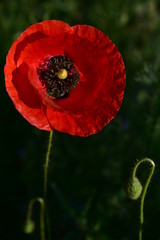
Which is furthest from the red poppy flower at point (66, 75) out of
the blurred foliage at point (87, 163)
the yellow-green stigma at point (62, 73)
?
the blurred foliage at point (87, 163)

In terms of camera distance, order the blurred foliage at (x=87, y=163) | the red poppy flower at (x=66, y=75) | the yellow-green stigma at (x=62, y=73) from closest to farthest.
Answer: the red poppy flower at (x=66, y=75), the yellow-green stigma at (x=62, y=73), the blurred foliage at (x=87, y=163)

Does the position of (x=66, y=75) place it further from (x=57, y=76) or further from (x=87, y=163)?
(x=87, y=163)

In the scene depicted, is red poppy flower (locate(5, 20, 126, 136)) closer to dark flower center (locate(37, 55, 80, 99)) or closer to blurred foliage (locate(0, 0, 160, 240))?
dark flower center (locate(37, 55, 80, 99))

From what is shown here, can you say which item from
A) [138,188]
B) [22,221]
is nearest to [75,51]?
[138,188]

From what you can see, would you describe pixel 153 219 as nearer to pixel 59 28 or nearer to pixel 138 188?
pixel 138 188

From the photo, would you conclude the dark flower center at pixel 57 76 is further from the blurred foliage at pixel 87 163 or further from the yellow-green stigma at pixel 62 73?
the blurred foliage at pixel 87 163

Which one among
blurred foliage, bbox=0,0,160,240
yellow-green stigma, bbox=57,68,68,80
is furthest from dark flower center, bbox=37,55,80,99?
blurred foliage, bbox=0,0,160,240

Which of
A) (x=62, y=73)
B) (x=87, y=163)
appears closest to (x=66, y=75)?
(x=62, y=73)
